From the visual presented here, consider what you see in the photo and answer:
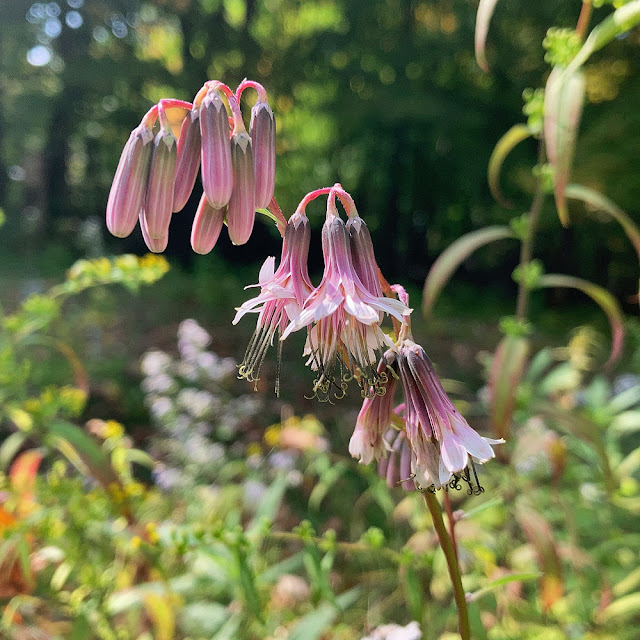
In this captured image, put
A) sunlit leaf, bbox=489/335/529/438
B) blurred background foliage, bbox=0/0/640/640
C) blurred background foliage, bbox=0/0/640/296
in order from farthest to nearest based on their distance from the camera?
blurred background foliage, bbox=0/0/640/296 → blurred background foliage, bbox=0/0/640/640 → sunlit leaf, bbox=489/335/529/438

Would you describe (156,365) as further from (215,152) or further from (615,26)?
(615,26)

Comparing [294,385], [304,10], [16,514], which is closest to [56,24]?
[304,10]

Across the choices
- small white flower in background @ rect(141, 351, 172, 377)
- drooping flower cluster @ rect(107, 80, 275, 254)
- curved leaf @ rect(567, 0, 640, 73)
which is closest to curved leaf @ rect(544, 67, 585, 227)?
curved leaf @ rect(567, 0, 640, 73)

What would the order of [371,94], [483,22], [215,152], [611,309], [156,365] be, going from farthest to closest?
[371,94] < [156,365] < [611,309] < [483,22] < [215,152]

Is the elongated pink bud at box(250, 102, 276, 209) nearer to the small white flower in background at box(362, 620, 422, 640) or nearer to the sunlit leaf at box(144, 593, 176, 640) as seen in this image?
the small white flower in background at box(362, 620, 422, 640)

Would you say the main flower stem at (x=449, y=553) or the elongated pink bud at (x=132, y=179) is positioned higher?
the elongated pink bud at (x=132, y=179)

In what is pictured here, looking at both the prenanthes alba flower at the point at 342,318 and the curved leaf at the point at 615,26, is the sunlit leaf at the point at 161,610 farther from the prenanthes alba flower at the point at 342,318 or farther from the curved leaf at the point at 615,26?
the curved leaf at the point at 615,26

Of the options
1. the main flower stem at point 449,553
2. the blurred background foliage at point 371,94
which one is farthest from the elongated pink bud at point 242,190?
the blurred background foliage at point 371,94

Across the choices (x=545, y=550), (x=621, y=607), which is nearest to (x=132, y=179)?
(x=545, y=550)
